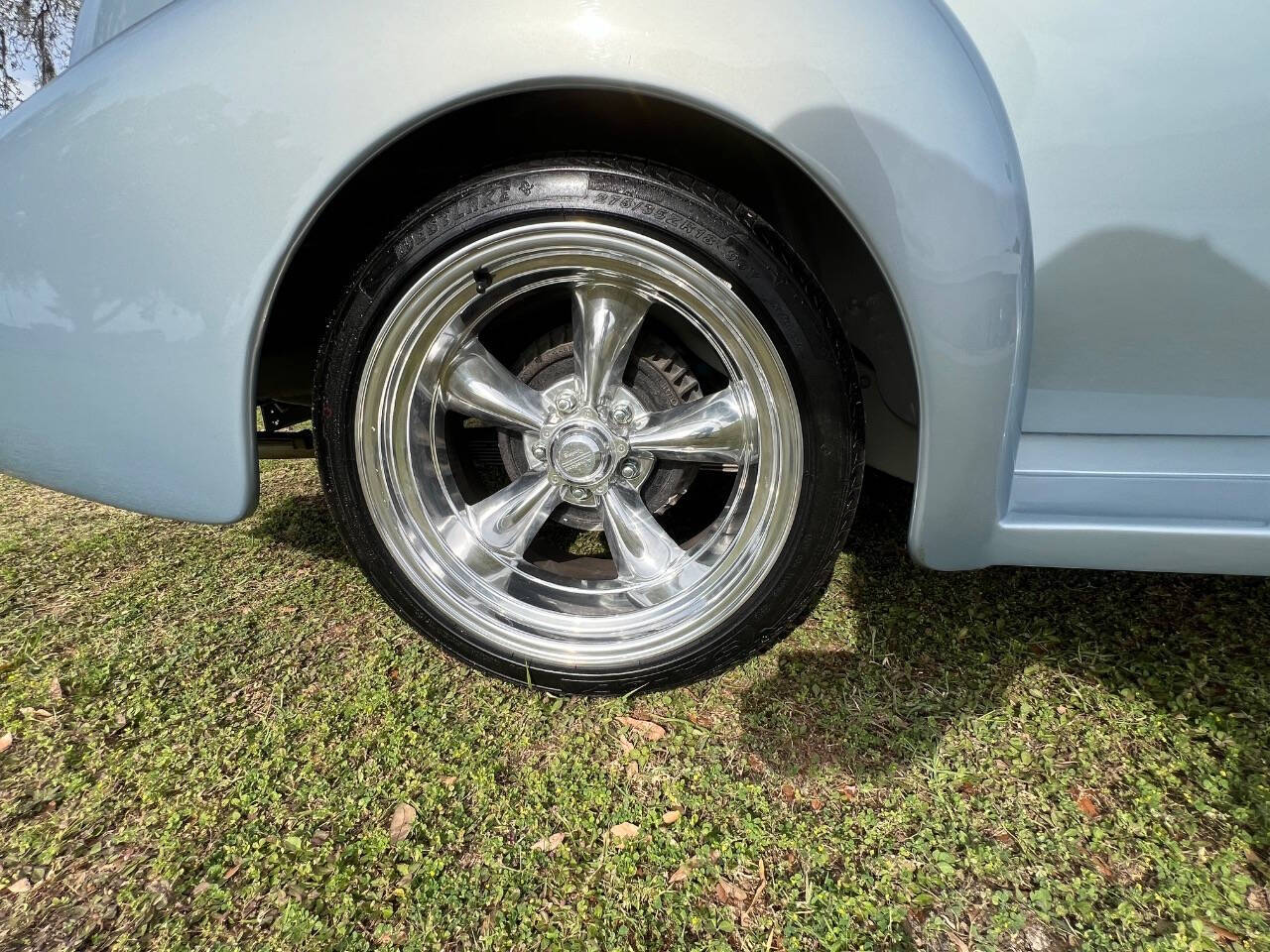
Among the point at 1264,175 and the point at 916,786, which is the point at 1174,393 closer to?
the point at 1264,175

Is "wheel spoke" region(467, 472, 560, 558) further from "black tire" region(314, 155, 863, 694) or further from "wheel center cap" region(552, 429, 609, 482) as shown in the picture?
"black tire" region(314, 155, 863, 694)

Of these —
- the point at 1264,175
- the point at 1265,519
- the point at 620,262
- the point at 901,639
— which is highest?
the point at 1264,175

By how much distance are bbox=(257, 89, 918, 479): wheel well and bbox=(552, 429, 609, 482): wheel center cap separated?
0.54 metres

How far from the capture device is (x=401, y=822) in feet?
4.23

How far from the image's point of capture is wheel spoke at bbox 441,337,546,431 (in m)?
1.57

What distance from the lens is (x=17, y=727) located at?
150 cm

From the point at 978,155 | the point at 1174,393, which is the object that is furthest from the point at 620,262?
the point at 1174,393

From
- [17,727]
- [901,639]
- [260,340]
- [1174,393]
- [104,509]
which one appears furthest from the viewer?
[104,509]

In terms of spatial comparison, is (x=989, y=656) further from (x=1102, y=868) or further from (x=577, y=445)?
(x=577, y=445)

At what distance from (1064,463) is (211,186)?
154cm

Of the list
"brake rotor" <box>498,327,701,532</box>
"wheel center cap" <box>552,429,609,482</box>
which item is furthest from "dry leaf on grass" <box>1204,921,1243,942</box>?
"wheel center cap" <box>552,429,609,482</box>

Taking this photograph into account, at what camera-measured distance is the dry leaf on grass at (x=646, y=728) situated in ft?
4.84

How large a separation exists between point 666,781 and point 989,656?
0.84 meters

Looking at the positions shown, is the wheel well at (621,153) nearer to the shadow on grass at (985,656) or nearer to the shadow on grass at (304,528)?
the shadow on grass at (985,656)
